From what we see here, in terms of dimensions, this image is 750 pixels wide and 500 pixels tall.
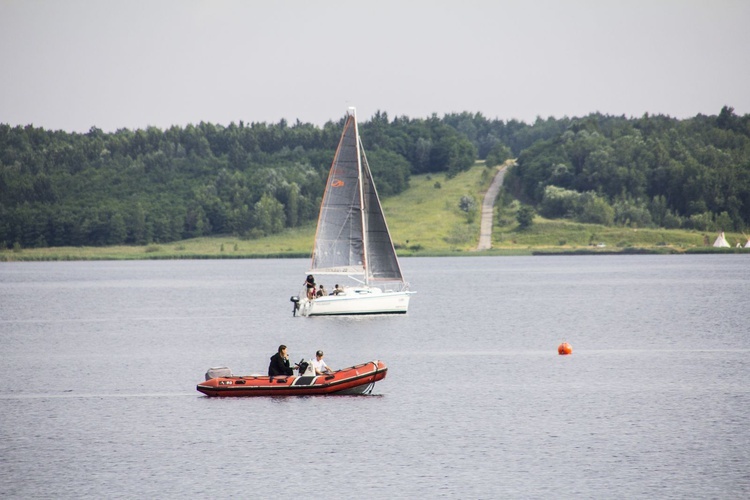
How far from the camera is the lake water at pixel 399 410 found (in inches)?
1428

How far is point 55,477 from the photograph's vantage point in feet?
121

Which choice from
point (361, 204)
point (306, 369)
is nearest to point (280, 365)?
point (306, 369)

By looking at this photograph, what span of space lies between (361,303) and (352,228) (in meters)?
6.71

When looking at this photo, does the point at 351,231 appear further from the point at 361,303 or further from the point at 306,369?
the point at 306,369

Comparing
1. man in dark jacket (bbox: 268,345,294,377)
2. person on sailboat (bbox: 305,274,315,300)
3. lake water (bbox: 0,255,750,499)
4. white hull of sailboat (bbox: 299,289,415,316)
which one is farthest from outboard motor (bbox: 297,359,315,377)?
person on sailboat (bbox: 305,274,315,300)

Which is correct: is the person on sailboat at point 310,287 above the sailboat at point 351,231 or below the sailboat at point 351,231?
below

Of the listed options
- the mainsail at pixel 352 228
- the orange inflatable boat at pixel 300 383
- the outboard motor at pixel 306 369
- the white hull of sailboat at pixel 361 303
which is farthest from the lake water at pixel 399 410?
the mainsail at pixel 352 228

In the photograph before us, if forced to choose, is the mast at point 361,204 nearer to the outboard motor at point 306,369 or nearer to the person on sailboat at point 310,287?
the person on sailboat at point 310,287

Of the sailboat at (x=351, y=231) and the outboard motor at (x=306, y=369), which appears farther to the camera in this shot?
the sailboat at (x=351, y=231)

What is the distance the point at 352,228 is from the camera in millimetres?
86312

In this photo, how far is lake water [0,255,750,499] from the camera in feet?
119

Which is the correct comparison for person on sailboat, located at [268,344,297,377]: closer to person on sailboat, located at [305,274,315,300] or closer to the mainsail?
person on sailboat, located at [305,274,315,300]

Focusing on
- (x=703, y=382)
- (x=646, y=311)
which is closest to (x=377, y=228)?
(x=646, y=311)

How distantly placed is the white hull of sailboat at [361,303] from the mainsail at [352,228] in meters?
2.26
